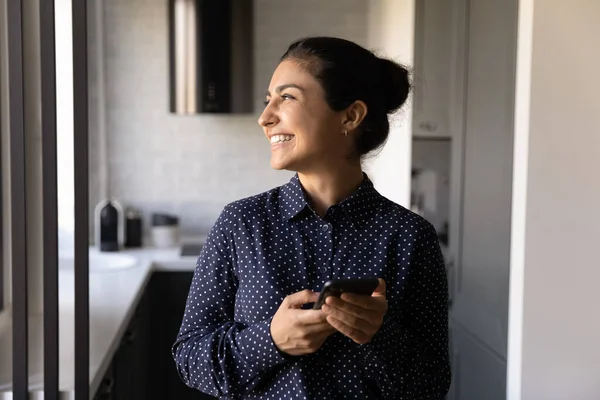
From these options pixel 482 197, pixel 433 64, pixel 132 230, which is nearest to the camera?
pixel 482 197

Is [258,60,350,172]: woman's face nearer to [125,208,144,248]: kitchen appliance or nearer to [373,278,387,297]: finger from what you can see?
[373,278,387,297]: finger

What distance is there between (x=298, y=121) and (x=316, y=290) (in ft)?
0.86

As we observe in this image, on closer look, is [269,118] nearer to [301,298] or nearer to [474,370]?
[301,298]

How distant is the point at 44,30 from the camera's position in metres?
1.48

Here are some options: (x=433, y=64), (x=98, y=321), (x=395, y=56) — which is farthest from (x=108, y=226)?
(x=433, y=64)

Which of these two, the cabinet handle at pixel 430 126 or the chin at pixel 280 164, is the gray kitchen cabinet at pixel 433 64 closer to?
the cabinet handle at pixel 430 126

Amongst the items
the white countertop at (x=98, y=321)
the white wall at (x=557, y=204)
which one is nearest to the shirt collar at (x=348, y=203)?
the white countertop at (x=98, y=321)

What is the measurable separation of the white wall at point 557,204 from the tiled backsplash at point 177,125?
6.34ft

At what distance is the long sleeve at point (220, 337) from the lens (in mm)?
1073

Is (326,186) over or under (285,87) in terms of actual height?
under

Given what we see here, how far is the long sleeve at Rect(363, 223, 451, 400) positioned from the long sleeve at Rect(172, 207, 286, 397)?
0.66 feet

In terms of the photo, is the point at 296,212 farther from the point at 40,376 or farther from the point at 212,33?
the point at 212,33

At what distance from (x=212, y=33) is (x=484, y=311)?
1.76 meters

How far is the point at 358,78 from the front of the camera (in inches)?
47.3
